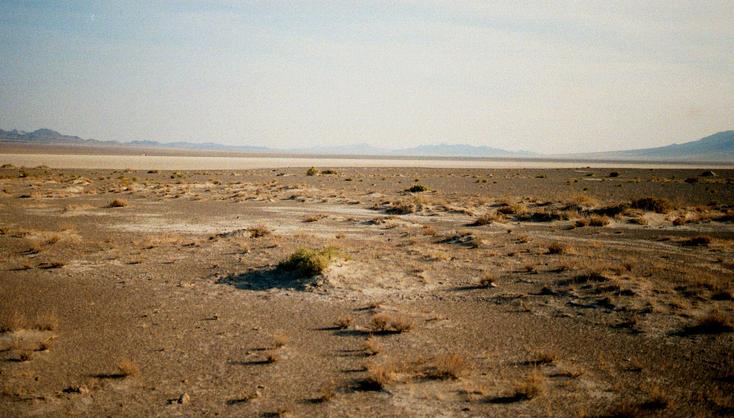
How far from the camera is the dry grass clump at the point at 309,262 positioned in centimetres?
1252

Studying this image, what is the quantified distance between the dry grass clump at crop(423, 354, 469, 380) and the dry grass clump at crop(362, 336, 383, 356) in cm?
98

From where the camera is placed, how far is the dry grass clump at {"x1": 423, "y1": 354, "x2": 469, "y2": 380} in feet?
23.1

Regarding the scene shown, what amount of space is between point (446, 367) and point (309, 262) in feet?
20.3

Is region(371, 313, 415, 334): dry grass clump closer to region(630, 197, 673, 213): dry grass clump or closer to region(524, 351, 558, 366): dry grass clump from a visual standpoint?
region(524, 351, 558, 366): dry grass clump

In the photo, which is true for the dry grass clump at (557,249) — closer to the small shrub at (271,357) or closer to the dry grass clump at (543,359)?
the dry grass clump at (543,359)

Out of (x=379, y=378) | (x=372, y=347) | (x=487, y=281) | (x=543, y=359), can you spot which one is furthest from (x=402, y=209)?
(x=379, y=378)

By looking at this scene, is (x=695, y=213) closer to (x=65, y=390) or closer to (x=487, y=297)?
(x=487, y=297)

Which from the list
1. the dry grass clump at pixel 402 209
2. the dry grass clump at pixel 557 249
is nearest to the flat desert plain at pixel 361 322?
the dry grass clump at pixel 557 249

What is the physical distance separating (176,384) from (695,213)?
29.7 metres

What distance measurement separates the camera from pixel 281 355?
7855 millimetres

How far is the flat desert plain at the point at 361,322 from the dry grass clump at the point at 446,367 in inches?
1.5

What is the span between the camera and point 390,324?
914cm

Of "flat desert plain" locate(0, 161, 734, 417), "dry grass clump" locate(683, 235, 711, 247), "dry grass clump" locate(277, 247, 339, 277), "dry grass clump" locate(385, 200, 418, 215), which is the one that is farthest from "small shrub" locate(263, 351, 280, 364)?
"dry grass clump" locate(385, 200, 418, 215)

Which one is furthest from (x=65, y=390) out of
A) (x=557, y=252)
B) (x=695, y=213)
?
(x=695, y=213)
